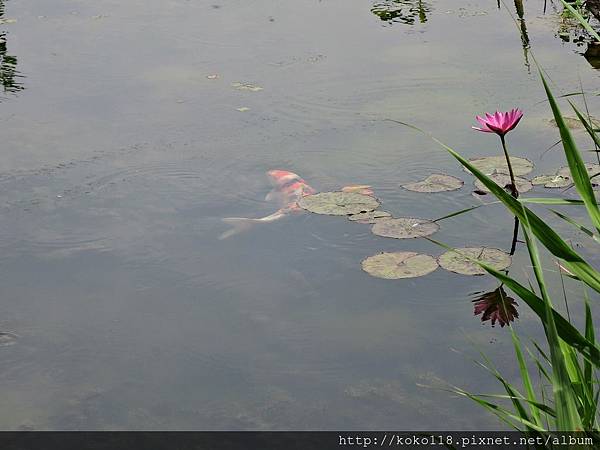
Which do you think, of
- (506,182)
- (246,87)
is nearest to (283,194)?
(506,182)

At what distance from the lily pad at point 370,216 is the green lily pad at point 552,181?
686 millimetres

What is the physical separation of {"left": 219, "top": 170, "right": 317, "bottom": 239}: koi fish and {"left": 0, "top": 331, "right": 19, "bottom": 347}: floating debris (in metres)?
0.93

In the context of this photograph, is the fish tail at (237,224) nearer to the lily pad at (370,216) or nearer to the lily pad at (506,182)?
the lily pad at (370,216)

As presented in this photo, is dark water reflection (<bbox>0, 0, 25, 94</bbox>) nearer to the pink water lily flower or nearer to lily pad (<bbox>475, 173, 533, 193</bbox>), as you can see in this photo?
lily pad (<bbox>475, 173, 533, 193</bbox>)

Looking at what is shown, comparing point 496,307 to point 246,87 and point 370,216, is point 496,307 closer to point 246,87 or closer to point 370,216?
point 370,216

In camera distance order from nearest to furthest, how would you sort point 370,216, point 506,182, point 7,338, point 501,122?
point 7,338, point 501,122, point 370,216, point 506,182

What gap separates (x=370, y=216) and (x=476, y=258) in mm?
552

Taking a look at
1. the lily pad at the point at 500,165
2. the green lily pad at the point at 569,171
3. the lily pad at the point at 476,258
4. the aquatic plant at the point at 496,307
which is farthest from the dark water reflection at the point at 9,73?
the aquatic plant at the point at 496,307

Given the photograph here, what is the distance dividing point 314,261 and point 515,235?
2.62 feet

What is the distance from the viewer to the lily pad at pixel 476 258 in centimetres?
329

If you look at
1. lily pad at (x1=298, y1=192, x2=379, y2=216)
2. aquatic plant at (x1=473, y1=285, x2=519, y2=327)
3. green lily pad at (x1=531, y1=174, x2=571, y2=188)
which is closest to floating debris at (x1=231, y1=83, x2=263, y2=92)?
lily pad at (x1=298, y1=192, x2=379, y2=216)

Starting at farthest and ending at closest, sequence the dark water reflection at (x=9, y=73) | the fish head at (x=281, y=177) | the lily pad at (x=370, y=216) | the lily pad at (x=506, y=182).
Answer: the dark water reflection at (x=9, y=73) → the fish head at (x=281, y=177) → the lily pad at (x=506, y=182) → the lily pad at (x=370, y=216)

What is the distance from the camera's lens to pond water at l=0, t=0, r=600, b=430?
2.82 m

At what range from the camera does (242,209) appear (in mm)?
3859
